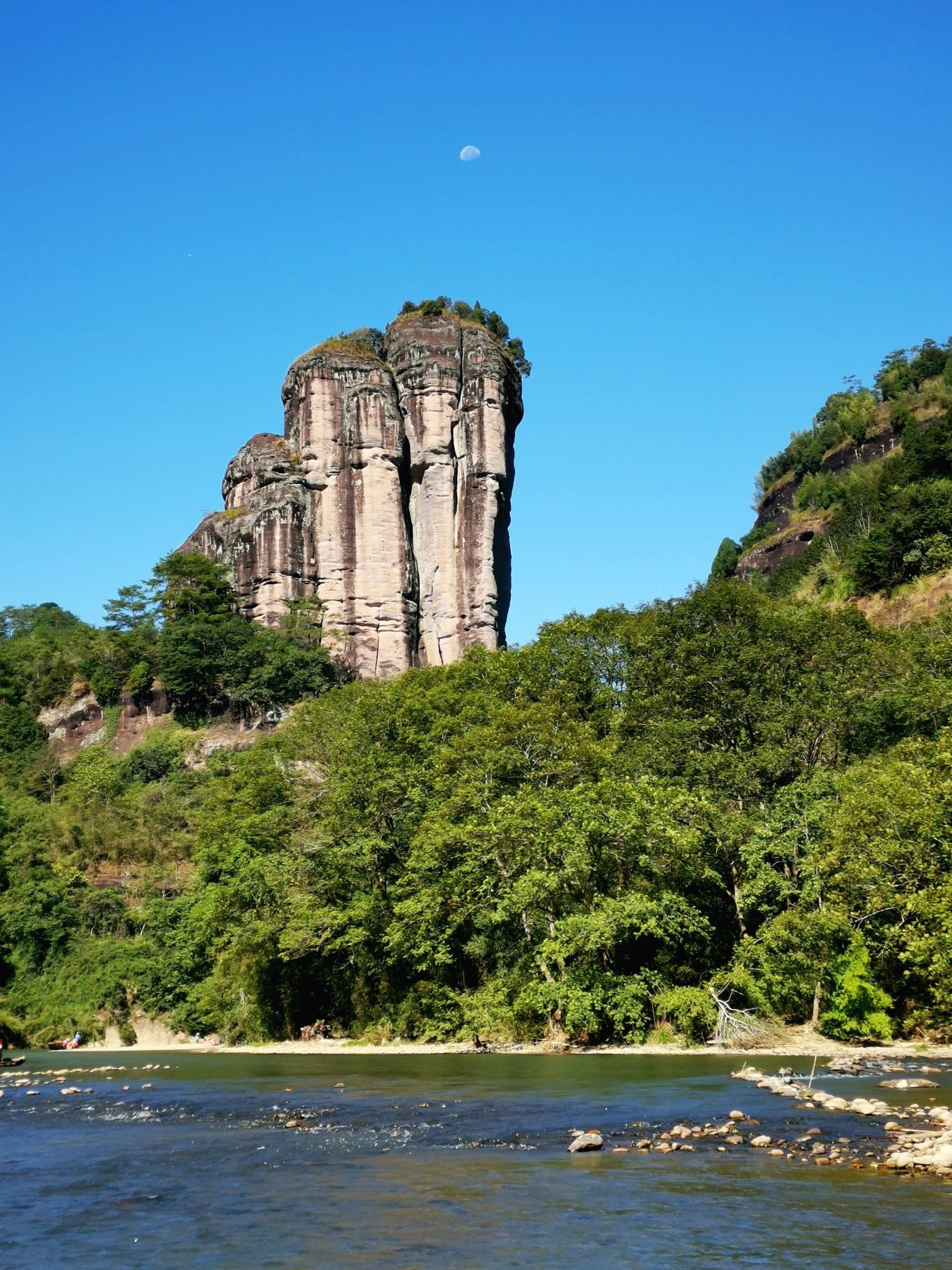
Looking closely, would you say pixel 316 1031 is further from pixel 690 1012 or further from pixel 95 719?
pixel 95 719

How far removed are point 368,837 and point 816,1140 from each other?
24671 mm

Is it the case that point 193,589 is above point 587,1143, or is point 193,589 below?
above

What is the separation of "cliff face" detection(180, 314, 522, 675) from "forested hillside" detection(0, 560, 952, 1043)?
91.7 ft

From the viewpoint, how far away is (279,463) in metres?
86.1

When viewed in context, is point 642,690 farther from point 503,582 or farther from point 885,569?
point 503,582

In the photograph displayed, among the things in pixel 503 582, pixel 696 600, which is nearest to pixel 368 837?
pixel 696 600

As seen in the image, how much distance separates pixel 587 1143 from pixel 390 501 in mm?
70886

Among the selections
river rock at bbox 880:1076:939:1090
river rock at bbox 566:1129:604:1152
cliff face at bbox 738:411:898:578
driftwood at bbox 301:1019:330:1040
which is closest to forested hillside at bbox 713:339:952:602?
cliff face at bbox 738:411:898:578

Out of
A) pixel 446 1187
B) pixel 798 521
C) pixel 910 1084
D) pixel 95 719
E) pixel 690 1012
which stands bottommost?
pixel 446 1187

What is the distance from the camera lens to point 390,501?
86.1 meters

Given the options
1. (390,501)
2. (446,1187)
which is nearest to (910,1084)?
(446,1187)

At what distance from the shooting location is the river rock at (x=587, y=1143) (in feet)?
57.6

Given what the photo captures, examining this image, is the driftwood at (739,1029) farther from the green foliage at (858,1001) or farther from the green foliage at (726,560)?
the green foliage at (726,560)

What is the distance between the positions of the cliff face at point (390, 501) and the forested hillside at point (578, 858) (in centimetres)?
2795
